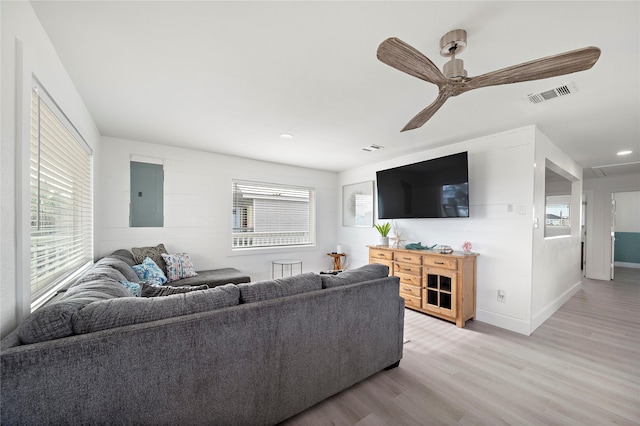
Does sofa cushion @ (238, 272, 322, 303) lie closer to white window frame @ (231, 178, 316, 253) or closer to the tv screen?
the tv screen

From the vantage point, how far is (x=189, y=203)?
13.1 feet

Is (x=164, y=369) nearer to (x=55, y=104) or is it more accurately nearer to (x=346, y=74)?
(x=55, y=104)

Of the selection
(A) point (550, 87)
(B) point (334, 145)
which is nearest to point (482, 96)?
(A) point (550, 87)

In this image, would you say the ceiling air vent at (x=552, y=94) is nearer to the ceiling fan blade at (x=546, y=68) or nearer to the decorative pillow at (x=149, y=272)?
the ceiling fan blade at (x=546, y=68)

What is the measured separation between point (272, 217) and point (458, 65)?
3977mm

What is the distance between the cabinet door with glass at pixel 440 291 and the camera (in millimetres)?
3172

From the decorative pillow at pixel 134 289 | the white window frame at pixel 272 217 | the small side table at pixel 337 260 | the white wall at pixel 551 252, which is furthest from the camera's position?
the small side table at pixel 337 260

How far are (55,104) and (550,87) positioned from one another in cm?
365

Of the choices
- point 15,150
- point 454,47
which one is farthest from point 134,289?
point 454,47

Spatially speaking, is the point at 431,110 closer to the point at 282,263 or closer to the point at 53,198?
the point at 53,198

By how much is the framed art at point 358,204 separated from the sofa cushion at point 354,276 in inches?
112

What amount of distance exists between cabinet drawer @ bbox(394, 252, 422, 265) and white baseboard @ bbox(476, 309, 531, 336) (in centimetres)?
95

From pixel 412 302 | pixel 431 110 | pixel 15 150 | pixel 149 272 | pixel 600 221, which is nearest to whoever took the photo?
pixel 15 150

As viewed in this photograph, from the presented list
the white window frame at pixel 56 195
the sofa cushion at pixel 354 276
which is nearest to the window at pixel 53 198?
the white window frame at pixel 56 195
